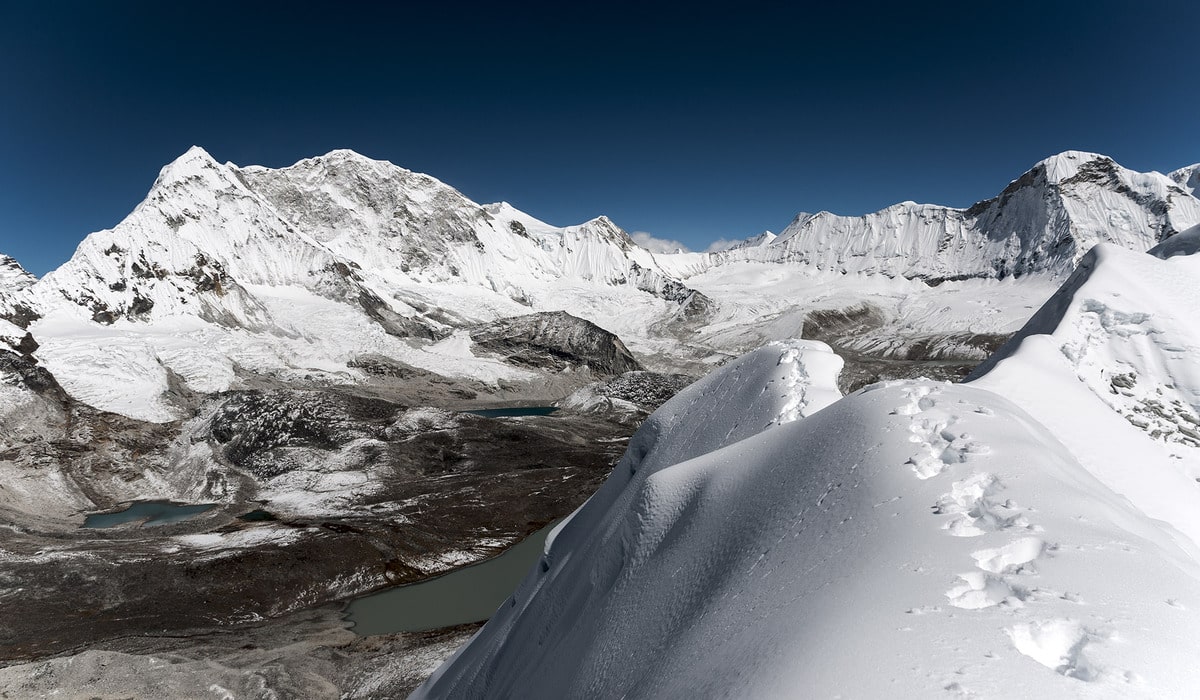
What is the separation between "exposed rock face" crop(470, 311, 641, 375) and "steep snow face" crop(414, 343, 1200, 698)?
15938 centimetres

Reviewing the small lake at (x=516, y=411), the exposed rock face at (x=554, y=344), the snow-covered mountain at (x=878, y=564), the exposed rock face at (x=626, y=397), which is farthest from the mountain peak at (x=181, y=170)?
the snow-covered mountain at (x=878, y=564)

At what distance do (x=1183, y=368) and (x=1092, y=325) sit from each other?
9.29ft

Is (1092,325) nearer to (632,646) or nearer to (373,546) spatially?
(632,646)

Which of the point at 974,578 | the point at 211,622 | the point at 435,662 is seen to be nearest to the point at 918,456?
the point at 974,578

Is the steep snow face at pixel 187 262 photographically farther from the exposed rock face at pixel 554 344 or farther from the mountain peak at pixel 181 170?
the exposed rock face at pixel 554 344

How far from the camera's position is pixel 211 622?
34.3m

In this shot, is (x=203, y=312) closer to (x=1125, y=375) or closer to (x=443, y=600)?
(x=443, y=600)

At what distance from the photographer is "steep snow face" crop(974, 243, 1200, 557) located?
13039mm

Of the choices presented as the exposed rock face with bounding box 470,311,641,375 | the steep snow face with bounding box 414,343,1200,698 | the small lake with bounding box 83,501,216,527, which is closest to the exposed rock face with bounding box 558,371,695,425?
the exposed rock face with bounding box 470,311,641,375

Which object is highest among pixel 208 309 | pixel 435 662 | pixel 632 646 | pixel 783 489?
pixel 208 309

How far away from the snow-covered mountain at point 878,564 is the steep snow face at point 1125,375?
119 millimetres

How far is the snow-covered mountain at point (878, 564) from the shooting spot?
15.2ft

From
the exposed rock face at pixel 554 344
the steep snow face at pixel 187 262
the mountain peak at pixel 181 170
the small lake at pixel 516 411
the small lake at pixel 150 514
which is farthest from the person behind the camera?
the mountain peak at pixel 181 170

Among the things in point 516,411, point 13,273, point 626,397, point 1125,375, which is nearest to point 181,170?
point 13,273
